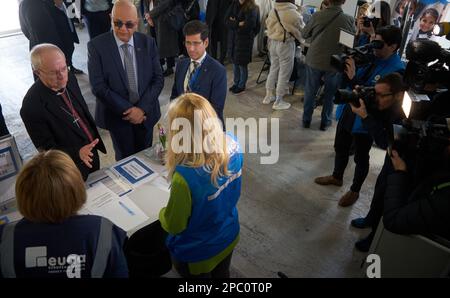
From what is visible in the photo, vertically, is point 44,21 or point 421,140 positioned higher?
point 44,21

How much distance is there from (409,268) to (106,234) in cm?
166

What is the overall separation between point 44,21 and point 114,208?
3376 mm

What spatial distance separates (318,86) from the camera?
393 centimetres

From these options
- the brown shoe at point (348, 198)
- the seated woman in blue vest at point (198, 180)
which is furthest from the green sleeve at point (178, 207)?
the brown shoe at point (348, 198)

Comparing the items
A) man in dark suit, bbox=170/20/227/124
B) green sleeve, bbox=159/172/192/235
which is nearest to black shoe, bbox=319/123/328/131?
man in dark suit, bbox=170/20/227/124

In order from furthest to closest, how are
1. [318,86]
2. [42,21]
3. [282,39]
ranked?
[282,39]
[42,21]
[318,86]

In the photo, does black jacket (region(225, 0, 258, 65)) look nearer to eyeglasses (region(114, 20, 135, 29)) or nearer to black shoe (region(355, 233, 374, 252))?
eyeglasses (region(114, 20, 135, 29))

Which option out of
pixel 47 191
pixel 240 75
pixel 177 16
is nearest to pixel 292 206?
pixel 47 191

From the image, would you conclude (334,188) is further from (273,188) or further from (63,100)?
(63,100)

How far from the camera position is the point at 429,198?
5.17ft

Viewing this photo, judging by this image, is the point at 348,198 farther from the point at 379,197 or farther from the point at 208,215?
the point at 208,215

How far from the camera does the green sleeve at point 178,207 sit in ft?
4.63

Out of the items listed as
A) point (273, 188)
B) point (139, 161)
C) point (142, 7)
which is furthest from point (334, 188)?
point (142, 7)

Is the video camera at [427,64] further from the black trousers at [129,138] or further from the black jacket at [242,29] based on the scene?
the black jacket at [242,29]
